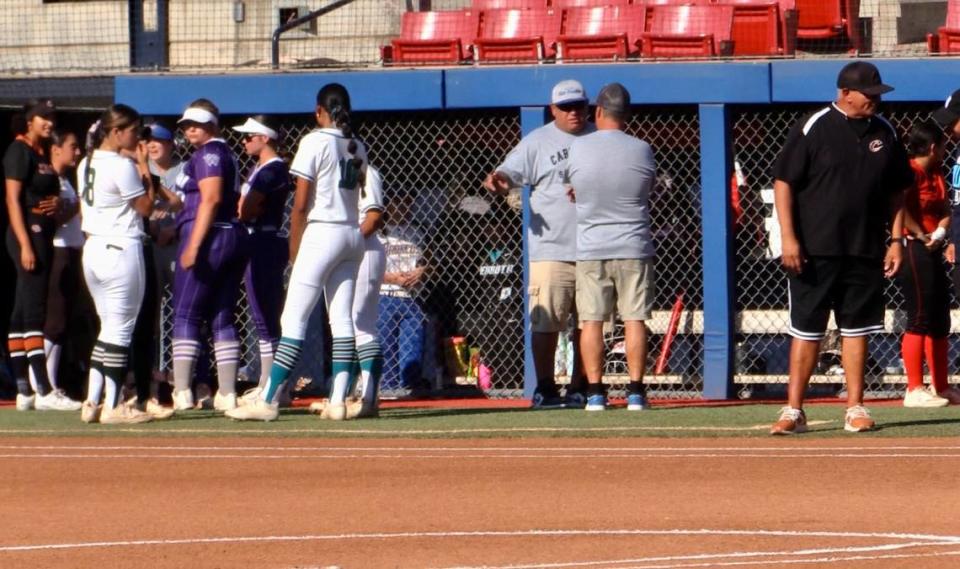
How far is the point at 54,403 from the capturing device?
1120 cm

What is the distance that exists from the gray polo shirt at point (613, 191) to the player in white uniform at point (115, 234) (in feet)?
8.60

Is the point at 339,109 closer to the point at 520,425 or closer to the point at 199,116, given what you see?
the point at 199,116

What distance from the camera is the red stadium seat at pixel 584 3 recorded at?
1736 cm

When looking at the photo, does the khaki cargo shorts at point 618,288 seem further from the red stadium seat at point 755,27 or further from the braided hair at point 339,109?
the red stadium seat at point 755,27

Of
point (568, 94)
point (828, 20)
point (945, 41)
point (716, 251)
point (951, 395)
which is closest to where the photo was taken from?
point (568, 94)

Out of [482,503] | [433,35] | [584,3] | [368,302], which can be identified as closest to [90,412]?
[368,302]

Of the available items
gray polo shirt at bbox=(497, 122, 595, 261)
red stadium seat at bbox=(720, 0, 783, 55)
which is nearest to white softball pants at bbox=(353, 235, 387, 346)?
gray polo shirt at bbox=(497, 122, 595, 261)

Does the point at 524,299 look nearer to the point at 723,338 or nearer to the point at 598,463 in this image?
the point at 723,338

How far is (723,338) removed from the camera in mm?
12844

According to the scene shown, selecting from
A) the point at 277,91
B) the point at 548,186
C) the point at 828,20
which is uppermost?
the point at 828,20

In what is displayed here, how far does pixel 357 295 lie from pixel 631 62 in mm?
3901

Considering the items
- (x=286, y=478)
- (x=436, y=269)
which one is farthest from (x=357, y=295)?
(x=436, y=269)

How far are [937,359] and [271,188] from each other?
4.38 meters

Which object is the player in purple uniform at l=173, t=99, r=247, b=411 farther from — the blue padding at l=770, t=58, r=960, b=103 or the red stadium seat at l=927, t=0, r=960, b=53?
the red stadium seat at l=927, t=0, r=960, b=53
